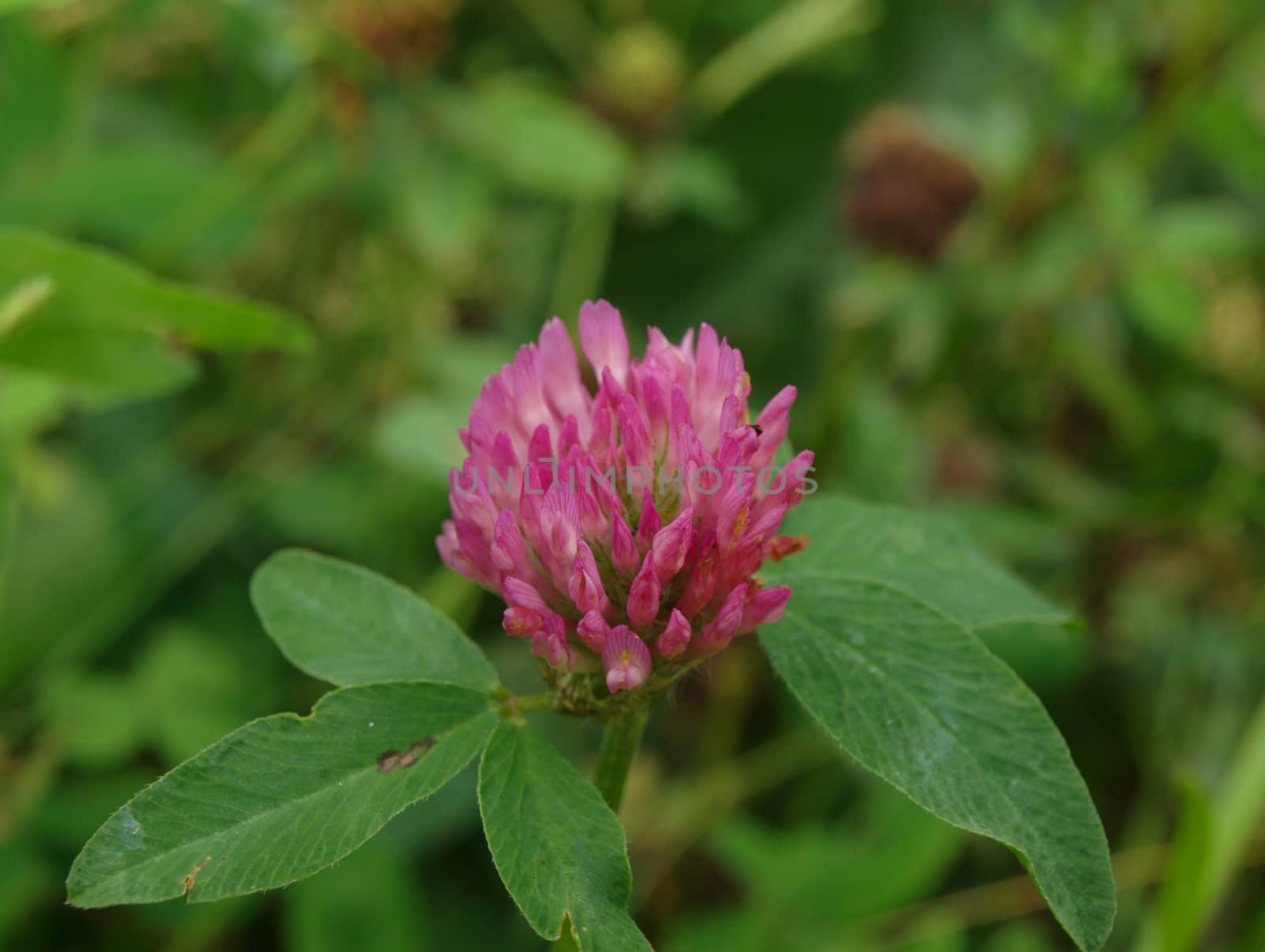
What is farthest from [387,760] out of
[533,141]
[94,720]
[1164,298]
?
[1164,298]

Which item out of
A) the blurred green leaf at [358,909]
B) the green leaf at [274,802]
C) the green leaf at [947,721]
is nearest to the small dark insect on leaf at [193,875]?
the green leaf at [274,802]

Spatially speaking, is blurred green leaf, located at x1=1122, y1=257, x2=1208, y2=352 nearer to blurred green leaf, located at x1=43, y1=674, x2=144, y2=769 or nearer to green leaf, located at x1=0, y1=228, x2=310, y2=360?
green leaf, located at x1=0, y1=228, x2=310, y2=360

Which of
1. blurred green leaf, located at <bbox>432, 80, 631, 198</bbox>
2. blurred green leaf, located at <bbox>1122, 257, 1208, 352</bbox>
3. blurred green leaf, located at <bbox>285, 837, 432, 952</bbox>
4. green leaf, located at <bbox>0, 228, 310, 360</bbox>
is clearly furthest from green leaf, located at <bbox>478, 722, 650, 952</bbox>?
blurred green leaf, located at <bbox>1122, 257, 1208, 352</bbox>

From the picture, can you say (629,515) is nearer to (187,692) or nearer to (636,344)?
(187,692)

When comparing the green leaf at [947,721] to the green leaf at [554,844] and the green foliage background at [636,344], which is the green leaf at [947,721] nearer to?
the green leaf at [554,844]

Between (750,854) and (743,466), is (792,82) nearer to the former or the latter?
(750,854)

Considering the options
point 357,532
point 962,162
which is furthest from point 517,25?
point 357,532

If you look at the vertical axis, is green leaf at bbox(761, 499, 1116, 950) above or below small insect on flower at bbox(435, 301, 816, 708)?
below
